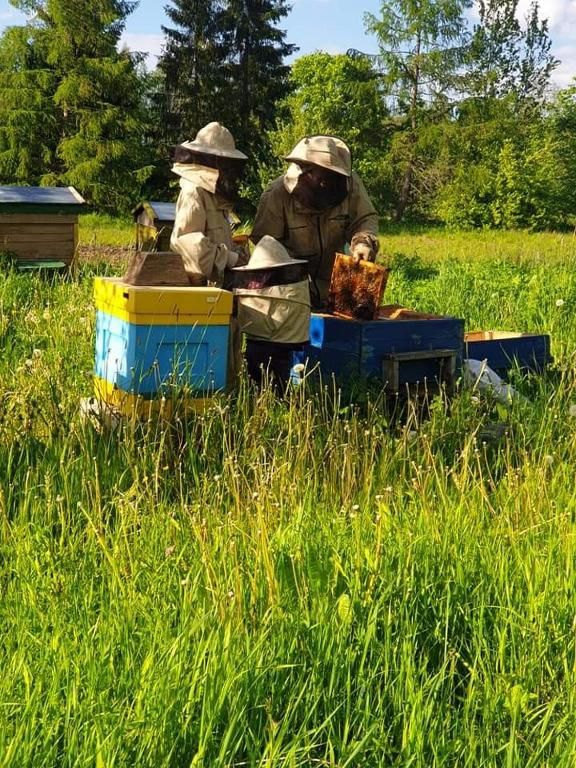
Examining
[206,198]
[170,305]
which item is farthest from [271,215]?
[170,305]

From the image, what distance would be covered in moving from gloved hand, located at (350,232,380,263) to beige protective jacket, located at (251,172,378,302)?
0.17m

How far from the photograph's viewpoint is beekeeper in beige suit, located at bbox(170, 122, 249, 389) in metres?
4.31

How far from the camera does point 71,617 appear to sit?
82.0 inches

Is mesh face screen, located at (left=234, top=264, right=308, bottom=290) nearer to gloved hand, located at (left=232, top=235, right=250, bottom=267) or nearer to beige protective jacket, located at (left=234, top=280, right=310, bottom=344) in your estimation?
beige protective jacket, located at (left=234, top=280, right=310, bottom=344)

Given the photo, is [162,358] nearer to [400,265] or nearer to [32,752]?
[32,752]

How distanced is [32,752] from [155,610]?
463 mm

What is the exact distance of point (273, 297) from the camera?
4000 millimetres

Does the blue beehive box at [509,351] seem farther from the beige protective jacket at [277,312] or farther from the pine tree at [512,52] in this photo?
the pine tree at [512,52]

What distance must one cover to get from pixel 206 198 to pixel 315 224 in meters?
1.08

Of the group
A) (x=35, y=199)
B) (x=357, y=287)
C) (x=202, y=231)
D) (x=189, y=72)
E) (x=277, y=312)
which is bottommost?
(x=277, y=312)

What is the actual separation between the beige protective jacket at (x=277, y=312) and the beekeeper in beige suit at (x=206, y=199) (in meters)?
0.32

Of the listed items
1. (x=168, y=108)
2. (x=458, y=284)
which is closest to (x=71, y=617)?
(x=458, y=284)

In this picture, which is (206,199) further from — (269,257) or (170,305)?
(170,305)

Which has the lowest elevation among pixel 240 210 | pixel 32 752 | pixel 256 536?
pixel 32 752
